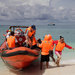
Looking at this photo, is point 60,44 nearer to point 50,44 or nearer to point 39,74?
point 50,44

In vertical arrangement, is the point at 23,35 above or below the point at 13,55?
above

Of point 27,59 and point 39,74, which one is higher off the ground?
point 27,59

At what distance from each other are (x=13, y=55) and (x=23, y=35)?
115 cm

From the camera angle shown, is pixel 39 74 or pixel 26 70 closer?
pixel 39 74

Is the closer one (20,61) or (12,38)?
(20,61)

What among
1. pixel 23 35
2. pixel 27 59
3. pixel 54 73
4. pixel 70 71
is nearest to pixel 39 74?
pixel 54 73

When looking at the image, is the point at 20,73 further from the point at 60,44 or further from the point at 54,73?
the point at 60,44

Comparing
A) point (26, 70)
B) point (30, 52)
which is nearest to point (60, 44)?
point (30, 52)

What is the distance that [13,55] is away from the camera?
3520 millimetres

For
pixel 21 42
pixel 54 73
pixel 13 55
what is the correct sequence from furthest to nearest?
pixel 21 42 → pixel 54 73 → pixel 13 55

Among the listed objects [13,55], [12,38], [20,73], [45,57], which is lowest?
[20,73]

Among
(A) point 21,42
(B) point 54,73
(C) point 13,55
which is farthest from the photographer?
(A) point 21,42

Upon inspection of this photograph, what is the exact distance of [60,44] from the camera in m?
4.45

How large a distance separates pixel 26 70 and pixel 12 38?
1412 millimetres
